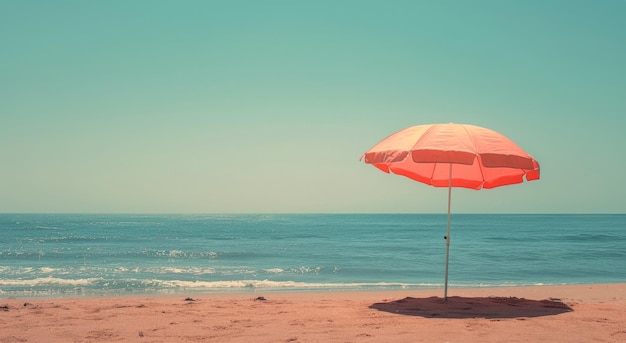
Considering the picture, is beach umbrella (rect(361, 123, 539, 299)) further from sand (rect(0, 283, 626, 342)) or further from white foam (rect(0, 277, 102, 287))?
white foam (rect(0, 277, 102, 287))

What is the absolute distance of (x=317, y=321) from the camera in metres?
6.80

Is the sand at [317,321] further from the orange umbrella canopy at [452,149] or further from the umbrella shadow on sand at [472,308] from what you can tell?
the orange umbrella canopy at [452,149]

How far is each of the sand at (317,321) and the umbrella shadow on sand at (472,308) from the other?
14 mm

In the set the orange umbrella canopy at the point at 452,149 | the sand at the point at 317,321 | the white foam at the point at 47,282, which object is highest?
the orange umbrella canopy at the point at 452,149

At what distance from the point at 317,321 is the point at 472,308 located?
245cm

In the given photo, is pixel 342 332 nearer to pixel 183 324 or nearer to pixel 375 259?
pixel 183 324

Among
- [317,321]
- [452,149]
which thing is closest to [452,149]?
[452,149]

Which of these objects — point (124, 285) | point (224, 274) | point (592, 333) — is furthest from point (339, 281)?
point (592, 333)

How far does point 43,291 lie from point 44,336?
8.29 meters

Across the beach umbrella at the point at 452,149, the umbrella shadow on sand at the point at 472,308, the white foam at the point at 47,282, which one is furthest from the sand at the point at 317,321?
the white foam at the point at 47,282

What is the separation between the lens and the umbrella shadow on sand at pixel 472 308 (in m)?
7.25

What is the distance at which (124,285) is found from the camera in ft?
47.9

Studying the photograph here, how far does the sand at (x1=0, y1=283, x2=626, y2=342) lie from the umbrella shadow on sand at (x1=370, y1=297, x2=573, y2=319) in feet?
0.05

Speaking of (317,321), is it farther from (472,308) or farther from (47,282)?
(47,282)
